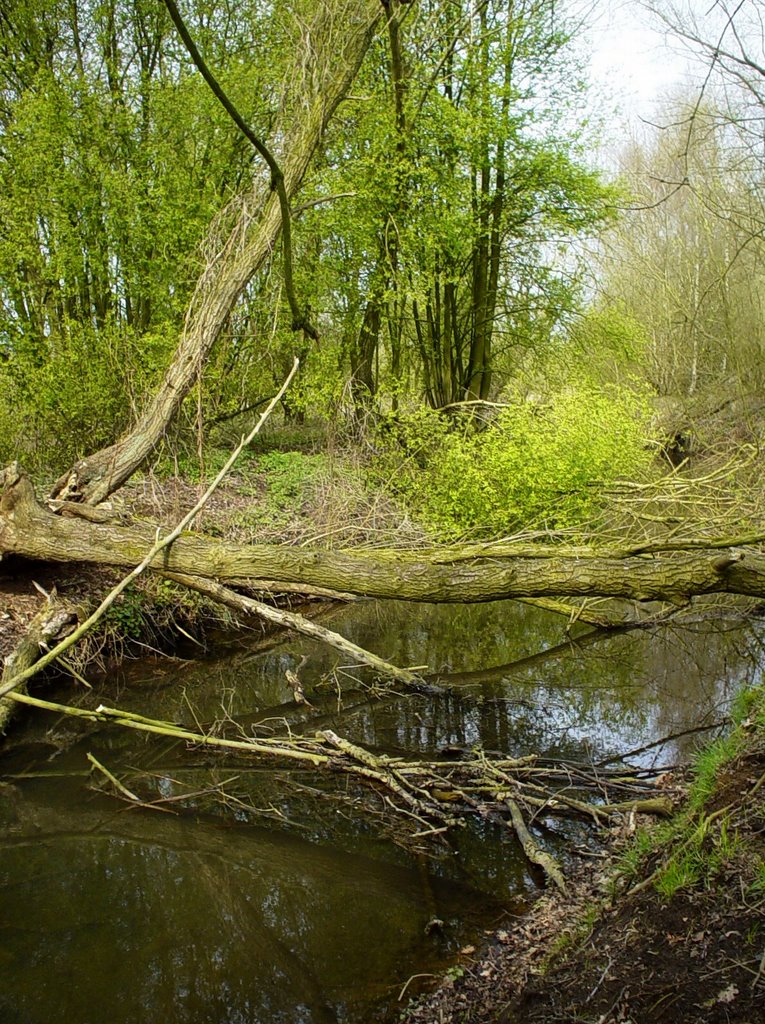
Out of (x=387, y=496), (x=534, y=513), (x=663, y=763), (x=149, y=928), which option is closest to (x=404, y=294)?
(x=387, y=496)

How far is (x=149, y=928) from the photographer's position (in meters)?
3.96

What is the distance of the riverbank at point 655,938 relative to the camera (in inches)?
98.7

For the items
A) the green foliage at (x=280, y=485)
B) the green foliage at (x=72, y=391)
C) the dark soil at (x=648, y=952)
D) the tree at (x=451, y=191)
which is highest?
the tree at (x=451, y=191)

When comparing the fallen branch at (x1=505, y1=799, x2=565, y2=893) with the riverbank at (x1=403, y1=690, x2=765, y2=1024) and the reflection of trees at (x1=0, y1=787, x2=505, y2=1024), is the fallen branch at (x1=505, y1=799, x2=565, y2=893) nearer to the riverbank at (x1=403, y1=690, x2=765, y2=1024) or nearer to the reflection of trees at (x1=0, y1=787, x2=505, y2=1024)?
the riverbank at (x1=403, y1=690, x2=765, y2=1024)

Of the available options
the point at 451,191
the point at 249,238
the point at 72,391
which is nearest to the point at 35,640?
the point at 72,391

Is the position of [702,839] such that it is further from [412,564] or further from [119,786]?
[119,786]

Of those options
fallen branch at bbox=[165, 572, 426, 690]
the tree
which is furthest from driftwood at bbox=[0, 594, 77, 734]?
the tree

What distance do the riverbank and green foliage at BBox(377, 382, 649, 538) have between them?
496 cm

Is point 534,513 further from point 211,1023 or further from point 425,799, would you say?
point 211,1023

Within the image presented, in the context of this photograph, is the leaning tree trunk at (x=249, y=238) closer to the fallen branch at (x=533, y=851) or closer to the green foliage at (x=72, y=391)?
the green foliage at (x=72, y=391)

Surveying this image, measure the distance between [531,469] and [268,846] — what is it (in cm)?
563

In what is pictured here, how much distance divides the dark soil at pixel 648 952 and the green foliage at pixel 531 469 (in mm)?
5115

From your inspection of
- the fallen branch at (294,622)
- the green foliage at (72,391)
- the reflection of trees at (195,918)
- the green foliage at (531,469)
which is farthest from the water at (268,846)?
the green foliage at (72,391)

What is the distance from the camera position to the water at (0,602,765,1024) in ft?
11.7
